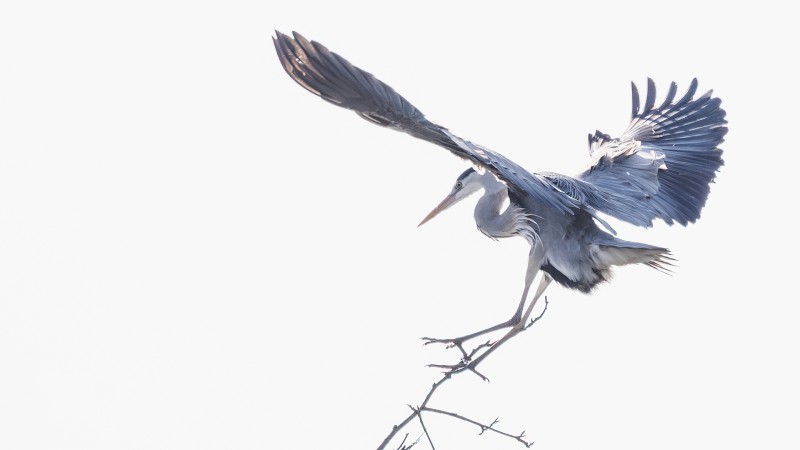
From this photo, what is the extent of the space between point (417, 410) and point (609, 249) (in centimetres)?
223

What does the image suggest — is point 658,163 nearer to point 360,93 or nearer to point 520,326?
point 520,326

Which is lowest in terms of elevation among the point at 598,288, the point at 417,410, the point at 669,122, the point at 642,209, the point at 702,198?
the point at 417,410

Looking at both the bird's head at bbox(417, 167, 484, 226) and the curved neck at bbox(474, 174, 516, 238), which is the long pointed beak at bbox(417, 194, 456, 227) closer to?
the bird's head at bbox(417, 167, 484, 226)

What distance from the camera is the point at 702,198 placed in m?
8.73

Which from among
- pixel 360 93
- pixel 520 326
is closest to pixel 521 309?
pixel 520 326

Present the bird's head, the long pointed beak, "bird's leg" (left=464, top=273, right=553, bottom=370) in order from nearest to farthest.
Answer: "bird's leg" (left=464, top=273, right=553, bottom=370) < the bird's head < the long pointed beak

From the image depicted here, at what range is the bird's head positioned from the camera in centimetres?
862

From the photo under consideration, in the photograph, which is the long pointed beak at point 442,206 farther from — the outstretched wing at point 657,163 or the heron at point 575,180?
the outstretched wing at point 657,163

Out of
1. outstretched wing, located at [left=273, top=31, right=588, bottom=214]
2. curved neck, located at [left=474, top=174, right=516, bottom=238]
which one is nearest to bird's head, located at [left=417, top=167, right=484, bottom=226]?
curved neck, located at [left=474, top=174, right=516, bottom=238]

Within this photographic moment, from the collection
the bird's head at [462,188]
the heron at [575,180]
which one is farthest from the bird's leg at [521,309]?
the bird's head at [462,188]

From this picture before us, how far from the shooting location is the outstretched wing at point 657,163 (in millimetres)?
8094

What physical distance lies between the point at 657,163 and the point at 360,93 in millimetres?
2712

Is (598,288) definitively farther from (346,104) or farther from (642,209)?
(346,104)

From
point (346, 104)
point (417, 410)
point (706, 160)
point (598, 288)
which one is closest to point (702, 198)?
point (706, 160)
